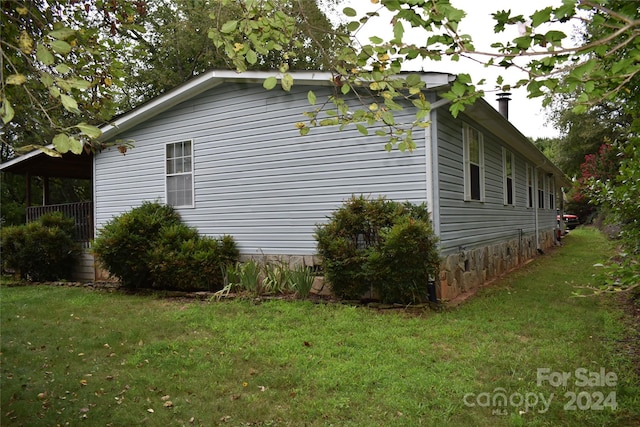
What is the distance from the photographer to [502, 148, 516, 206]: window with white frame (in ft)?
38.0

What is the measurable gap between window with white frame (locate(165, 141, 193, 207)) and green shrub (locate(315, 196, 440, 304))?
4059mm

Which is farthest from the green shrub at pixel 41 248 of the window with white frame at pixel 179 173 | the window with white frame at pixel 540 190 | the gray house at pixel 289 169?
the window with white frame at pixel 540 190

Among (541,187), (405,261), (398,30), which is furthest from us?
(541,187)

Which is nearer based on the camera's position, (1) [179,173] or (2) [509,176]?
(1) [179,173]

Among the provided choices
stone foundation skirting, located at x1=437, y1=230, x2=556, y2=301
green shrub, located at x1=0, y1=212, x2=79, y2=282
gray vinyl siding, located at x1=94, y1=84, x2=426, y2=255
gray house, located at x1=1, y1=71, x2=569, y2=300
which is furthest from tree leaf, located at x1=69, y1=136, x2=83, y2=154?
green shrub, located at x1=0, y1=212, x2=79, y2=282

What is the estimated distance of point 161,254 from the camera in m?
8.50

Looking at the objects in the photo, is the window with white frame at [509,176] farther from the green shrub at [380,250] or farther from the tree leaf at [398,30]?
the tree leaf at [398,30]

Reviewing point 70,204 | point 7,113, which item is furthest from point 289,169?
point 70,204

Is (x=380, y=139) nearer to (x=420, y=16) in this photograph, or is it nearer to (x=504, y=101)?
(x=420, y=16)

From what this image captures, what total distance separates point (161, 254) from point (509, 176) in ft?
30.6

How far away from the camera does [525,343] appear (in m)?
4.87

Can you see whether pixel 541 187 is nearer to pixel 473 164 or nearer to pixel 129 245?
pixel 473 164

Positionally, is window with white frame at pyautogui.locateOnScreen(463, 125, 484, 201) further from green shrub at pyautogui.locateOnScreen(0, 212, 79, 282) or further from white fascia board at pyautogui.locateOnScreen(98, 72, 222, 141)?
green shrub at pyautogui.locateOnScreen(0, 212, 79, 282)

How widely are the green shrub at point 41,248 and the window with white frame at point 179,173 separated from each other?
3.36 meters
